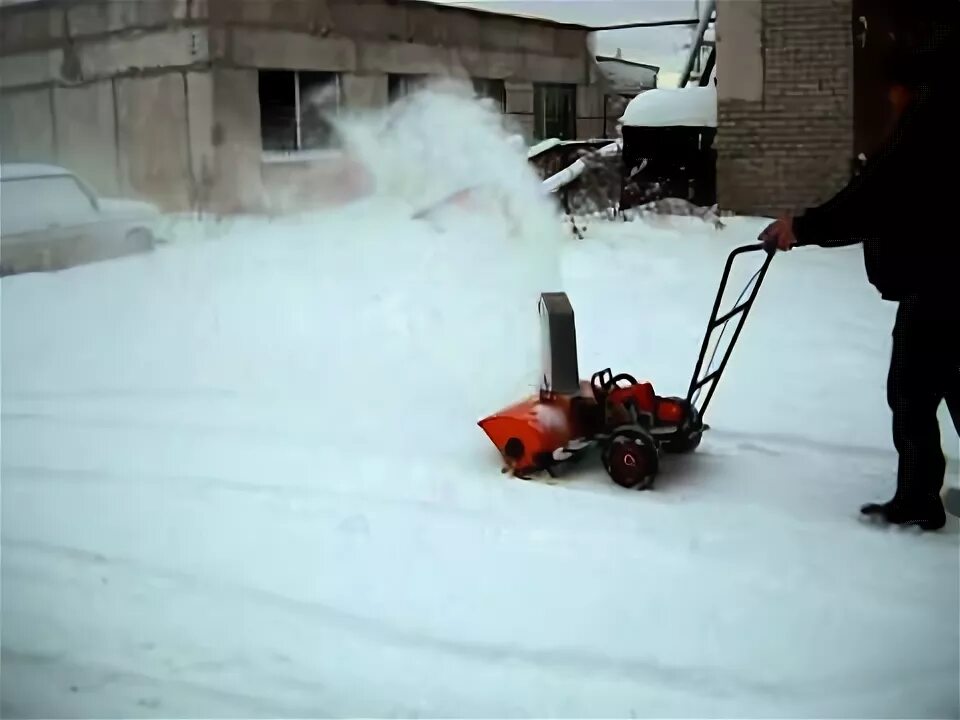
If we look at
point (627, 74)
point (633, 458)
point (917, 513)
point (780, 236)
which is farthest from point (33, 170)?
point (917, 513)

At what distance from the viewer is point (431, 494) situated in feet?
6.22

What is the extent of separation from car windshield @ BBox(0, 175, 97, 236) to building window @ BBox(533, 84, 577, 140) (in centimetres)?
99

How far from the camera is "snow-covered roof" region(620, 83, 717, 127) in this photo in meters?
2.03

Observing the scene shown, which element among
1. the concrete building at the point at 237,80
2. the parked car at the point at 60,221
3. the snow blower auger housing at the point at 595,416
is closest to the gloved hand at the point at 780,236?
the snow blower auger housing at the point at 595,416

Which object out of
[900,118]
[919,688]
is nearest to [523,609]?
[919,688]

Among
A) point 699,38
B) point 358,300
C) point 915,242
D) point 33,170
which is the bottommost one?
point 358,300

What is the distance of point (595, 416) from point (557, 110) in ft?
2.12

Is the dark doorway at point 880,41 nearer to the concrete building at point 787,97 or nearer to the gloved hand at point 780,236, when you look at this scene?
the concrete building at point 787,97

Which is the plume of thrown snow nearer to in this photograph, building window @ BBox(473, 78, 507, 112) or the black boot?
building window @ BBox(473, 78, 507, 112)

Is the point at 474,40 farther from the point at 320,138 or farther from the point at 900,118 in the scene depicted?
the point at 900,118

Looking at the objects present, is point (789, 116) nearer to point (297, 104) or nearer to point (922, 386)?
point (922, 386)

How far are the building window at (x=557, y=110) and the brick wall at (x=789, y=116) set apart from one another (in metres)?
0.31

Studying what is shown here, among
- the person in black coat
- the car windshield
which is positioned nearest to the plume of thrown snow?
the car windshield

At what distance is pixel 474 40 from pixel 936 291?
1.08m
